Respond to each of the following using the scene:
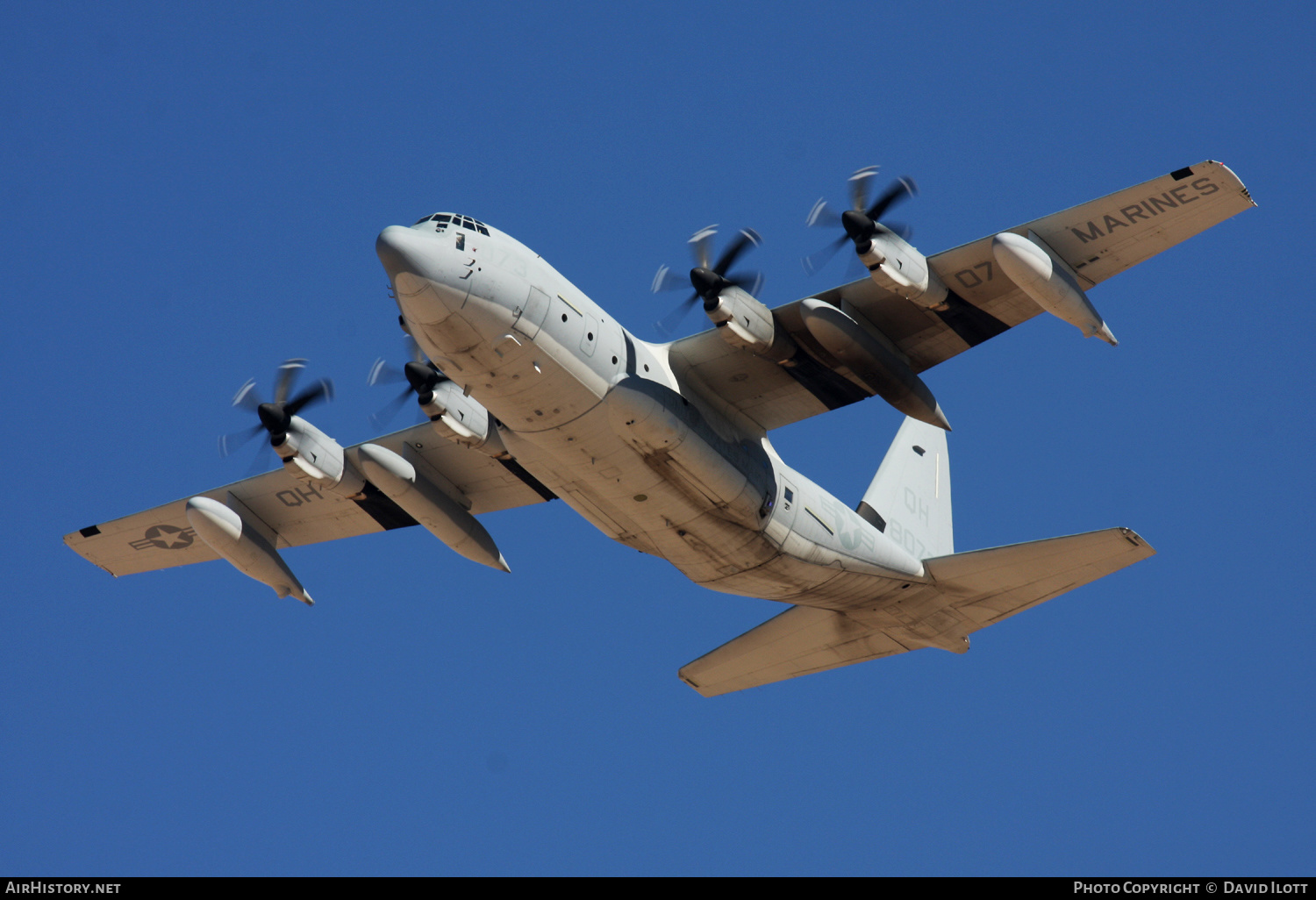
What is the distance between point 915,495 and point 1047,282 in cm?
809

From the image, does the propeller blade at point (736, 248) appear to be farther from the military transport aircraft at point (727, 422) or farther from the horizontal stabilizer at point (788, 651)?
the horizontal stabilizer at point (788, 651)

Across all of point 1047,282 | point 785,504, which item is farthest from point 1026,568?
point 1047,282

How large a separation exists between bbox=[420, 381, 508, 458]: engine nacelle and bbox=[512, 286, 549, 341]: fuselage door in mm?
2963

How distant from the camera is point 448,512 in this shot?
24.0 meters

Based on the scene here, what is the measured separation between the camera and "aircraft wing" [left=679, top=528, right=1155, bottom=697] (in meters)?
22.2

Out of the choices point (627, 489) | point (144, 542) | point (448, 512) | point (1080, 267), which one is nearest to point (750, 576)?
point (627, 489)

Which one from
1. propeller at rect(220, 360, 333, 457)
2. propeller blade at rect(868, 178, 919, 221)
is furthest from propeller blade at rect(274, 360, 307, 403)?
propeller blade at rect(868, 178, 919, 221)

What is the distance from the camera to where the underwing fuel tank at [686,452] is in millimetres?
20406

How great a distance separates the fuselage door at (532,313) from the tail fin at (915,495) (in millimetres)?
8652

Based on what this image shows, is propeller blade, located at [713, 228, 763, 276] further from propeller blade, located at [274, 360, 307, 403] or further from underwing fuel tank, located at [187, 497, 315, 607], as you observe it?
underwing fuel tank, located at [187, 497, 315, 607]

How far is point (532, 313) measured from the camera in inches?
765

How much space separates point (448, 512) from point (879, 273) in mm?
8787

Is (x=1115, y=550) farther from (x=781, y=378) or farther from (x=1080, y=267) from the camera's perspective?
(x=781, y=378)

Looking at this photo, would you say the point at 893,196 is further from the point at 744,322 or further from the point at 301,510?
the point at 301,510
